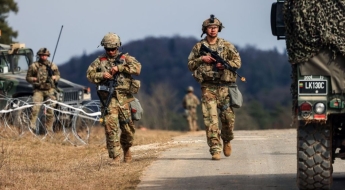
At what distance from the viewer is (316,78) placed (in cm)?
1038

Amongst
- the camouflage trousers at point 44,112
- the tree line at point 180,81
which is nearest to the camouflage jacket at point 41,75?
the camouflage trousers at point 44,112

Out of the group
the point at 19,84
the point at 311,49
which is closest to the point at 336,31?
the point at 311,49

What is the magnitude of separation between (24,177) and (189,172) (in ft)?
7.10

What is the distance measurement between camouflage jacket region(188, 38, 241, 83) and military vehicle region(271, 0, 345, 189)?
399cm

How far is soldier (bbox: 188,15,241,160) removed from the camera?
14.7 metres

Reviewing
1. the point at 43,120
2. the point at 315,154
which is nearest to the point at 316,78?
the point at 315,154

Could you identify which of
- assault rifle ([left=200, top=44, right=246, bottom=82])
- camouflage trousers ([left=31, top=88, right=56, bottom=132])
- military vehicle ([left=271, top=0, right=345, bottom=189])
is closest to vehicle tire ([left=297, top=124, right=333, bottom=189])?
military vehicle ([left=271, top=0, right=345, bottom=189])

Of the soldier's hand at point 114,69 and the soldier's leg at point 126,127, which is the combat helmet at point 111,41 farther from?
the soldier's leg at point 126,127

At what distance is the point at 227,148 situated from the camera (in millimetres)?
15117

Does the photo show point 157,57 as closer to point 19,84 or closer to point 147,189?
point 19,84

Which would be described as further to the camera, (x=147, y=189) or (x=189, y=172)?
(x=189, y=172)

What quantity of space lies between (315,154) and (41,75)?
12.1 meters

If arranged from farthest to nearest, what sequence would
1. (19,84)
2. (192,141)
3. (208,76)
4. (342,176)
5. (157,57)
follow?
(157,57) < (19,84) < (192,141) < (208,76) < (342,176)

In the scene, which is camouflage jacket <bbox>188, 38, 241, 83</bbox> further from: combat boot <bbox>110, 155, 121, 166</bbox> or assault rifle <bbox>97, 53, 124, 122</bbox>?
combat boot <bbox>110, 155, 121, 166</bbox>
